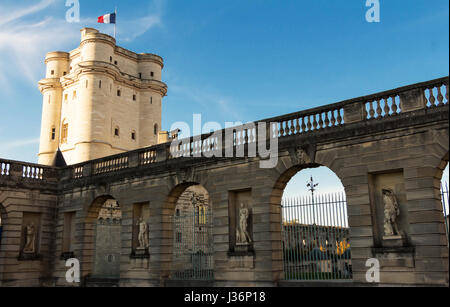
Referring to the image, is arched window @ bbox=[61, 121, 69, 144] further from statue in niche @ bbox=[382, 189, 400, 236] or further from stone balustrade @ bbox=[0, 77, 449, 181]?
statue in niche @ bbox=[382, 189, 400, 236]

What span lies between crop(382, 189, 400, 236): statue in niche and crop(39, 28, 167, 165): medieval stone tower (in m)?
32.4

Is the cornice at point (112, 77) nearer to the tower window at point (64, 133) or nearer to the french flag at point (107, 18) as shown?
the tower window at point (64, 133)

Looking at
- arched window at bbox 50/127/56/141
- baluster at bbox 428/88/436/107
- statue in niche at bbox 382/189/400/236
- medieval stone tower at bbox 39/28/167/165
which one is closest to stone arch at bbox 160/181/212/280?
statue in niche at bbox 382/189/400/236

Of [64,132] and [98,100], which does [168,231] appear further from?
[64,132]

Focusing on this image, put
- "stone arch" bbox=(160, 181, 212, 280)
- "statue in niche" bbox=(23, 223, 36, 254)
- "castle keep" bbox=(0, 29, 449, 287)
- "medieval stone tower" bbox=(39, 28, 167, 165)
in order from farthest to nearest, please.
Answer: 1. "medieval stone tower" bbox=(39, 28, 167, 165)
2. "statue in niche" bbox=(23, 223, 36, 254)
3. "stone arch" bbox=(160, 181, 212, 280)
4. "castle keep" bbox=(0, 29, 449, 287)

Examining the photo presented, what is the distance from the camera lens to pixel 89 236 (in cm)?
2220

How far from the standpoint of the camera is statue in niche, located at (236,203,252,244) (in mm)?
16359

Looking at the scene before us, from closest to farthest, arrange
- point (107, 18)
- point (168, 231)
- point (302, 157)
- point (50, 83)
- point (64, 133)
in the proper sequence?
point (302, 157)
point (168, 231)
point (107, 18)
point (64, 133)
point (50, 83)

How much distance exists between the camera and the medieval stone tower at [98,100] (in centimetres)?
4194

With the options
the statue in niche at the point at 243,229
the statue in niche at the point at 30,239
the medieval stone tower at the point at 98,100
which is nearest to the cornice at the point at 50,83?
the medieval stone tower at the point at 98,100

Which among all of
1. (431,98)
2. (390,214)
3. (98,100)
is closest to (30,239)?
(390,214)

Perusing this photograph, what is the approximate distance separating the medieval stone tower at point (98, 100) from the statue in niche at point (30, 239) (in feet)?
59.0

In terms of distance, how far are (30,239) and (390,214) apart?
1785cm
